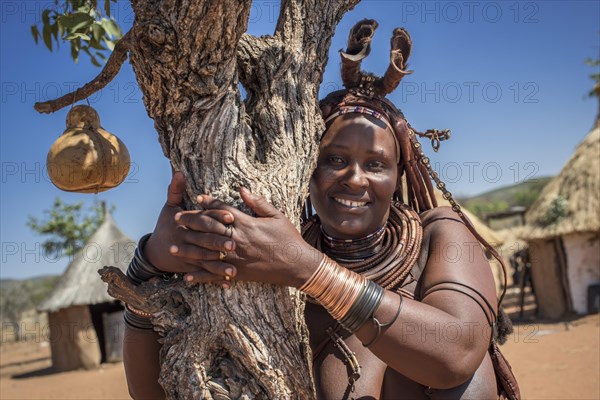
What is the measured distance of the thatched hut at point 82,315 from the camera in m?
14.7

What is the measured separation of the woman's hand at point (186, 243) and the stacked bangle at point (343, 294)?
0.27 m

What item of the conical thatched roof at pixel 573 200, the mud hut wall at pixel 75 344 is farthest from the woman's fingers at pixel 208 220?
the mud hut wall at pixel 75 344

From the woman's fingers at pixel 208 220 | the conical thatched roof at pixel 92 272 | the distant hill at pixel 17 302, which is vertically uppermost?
the woman's fingers at pixel 208 220

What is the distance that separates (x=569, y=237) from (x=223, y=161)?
14.3m

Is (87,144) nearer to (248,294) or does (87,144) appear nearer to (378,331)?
(248,294)

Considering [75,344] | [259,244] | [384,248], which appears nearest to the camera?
[259,244]

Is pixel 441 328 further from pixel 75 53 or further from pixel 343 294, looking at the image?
pixel 75 53

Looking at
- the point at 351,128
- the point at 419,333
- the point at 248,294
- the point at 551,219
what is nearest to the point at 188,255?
the point at 248,294

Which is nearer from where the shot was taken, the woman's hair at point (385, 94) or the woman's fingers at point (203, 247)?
the woman's fingers at point (203, 247)

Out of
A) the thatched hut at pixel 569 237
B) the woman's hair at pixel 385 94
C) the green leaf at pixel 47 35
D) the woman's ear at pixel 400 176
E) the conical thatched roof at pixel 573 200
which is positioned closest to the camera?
the woman's hair at pixel 385 94

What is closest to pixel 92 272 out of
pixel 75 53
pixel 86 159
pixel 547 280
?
pixel 547 280

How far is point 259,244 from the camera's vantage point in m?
1.71

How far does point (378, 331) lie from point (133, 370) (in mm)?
988

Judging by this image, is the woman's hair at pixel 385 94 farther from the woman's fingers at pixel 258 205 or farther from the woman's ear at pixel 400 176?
the woman's fingers at pixel 258 205
